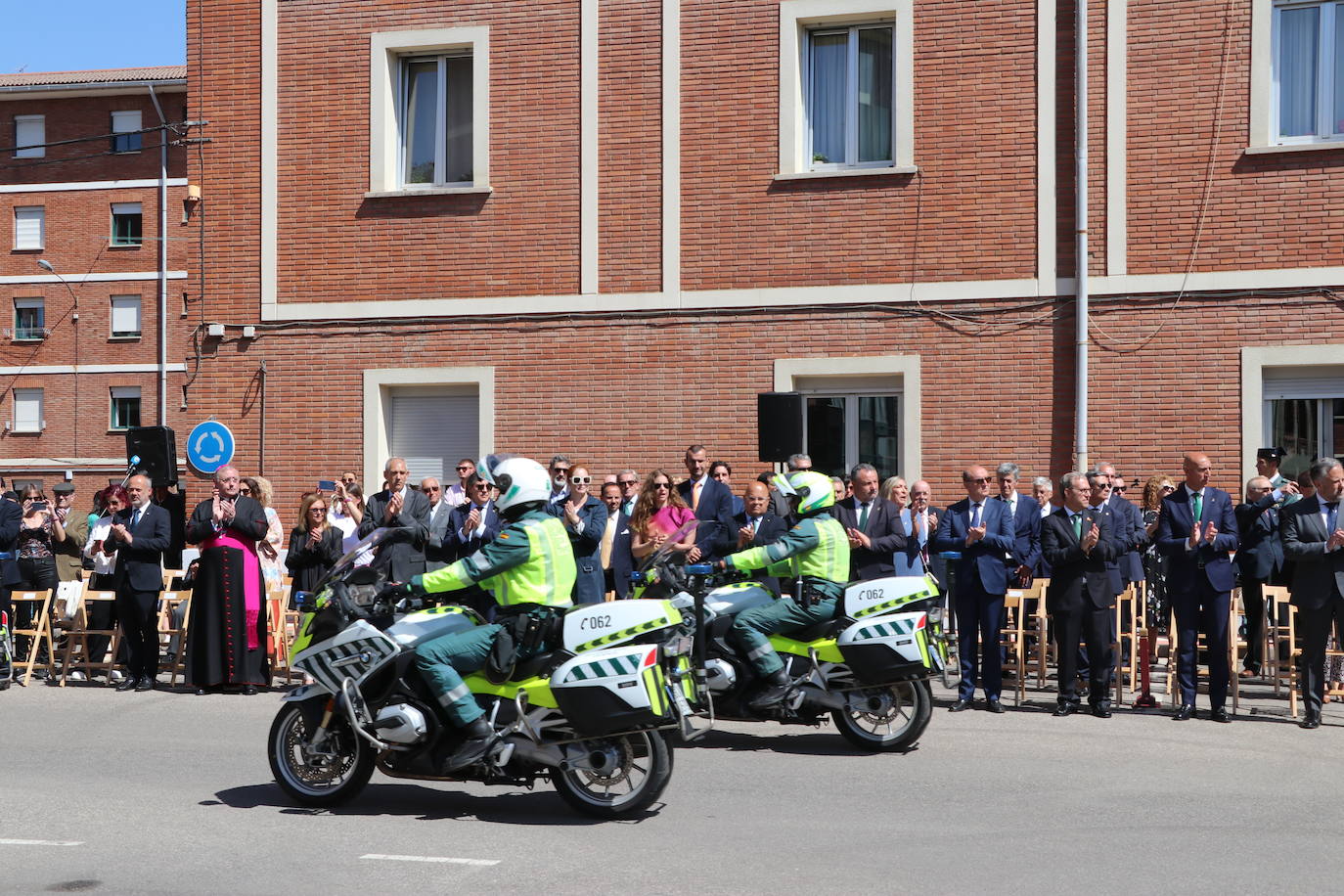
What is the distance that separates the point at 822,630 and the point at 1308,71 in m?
9.33

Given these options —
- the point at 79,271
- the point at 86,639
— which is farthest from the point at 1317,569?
the point at 79,271

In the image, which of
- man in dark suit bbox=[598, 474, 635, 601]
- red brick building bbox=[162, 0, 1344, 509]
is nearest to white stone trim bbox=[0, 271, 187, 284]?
red brick building bbox=[162, 0, 1344, 509]

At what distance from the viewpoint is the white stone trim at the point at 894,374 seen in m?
17.2

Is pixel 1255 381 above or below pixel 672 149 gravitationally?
below

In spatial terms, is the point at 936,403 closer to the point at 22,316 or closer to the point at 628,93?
the point at 628,93

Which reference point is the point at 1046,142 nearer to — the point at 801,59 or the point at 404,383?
the point at 801,59

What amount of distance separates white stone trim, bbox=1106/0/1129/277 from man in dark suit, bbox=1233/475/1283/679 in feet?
11.0

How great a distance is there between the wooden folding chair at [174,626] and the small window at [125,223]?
1839 inches

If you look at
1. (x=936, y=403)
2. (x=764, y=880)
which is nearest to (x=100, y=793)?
(x=764, y=880)

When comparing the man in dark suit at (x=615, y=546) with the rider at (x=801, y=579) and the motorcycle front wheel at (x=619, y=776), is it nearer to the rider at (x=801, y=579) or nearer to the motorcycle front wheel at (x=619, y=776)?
the rider at (x=801, y=579)

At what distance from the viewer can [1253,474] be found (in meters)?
16.2

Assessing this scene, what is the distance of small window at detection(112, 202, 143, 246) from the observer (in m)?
59.2

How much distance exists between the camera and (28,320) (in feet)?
196

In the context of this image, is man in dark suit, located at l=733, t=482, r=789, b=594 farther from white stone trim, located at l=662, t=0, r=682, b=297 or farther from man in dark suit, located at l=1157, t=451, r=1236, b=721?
white stone trim, located at l=662, t=0, r=682, b=297
